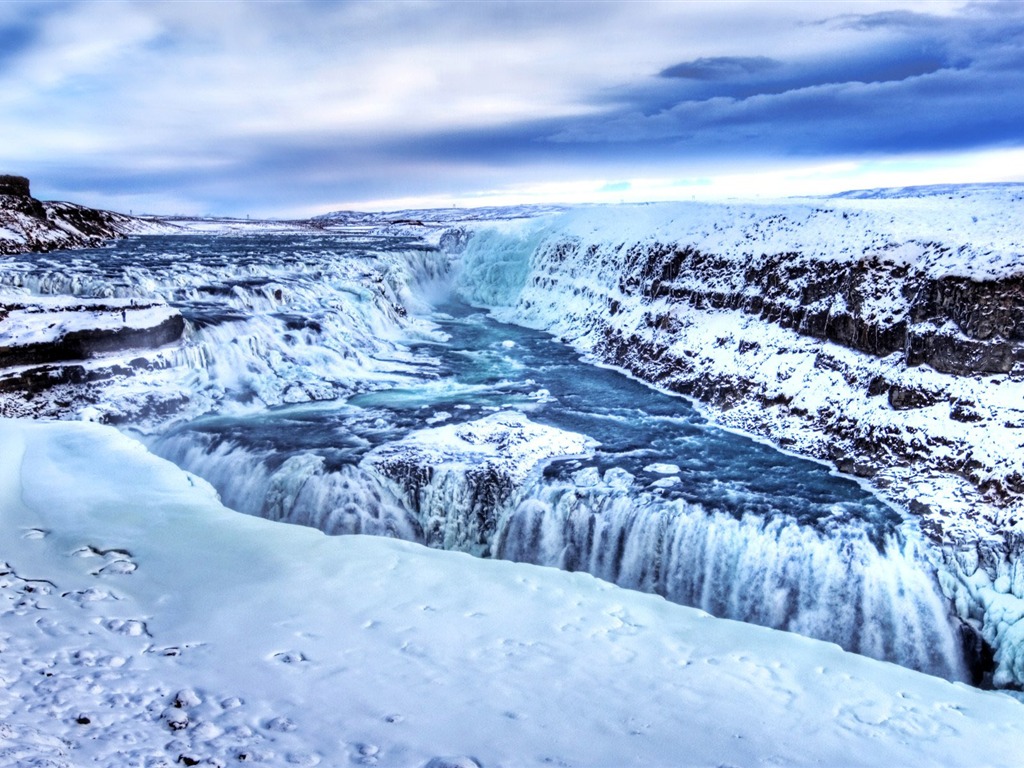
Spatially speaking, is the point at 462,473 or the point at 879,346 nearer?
the point at 462,473

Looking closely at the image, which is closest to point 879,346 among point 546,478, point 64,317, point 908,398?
point 908,398

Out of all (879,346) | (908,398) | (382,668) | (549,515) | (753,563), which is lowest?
(753,563)

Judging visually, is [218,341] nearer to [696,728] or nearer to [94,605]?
[94,605]

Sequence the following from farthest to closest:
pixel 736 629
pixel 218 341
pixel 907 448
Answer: pixel 218 341, pixel 907 448, pixel 736 629

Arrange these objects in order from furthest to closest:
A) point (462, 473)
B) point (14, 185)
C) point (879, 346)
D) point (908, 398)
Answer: point (14, 185)
point (879, 346)
point (908, 398)
point (462, 473)

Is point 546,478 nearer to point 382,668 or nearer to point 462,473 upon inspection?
point 462,473

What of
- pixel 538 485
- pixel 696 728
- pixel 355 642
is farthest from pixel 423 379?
pixel 696 728

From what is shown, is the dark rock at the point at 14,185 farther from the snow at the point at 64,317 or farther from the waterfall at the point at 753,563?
the waterfall at the point at 753,563
